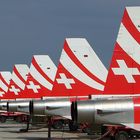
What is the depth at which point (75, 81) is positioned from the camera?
3794 centimetres

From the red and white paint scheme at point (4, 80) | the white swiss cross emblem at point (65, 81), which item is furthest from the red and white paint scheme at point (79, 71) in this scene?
the red and white paint scheme at point (4, 80)

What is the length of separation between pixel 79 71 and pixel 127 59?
1198 cm

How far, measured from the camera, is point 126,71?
26.0 m

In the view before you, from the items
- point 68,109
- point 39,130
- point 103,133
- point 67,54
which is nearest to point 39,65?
point 39,130

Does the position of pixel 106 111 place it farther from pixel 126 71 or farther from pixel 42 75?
pixel 42 75

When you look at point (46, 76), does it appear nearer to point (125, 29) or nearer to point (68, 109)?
point (68, 109)

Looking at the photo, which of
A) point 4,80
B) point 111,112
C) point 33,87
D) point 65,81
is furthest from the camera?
point 4,80

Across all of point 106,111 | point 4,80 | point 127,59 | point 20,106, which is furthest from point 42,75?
point 4,80

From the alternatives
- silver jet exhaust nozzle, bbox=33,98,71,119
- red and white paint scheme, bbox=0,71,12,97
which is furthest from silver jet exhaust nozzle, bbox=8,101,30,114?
red and white paint scheme, bbox=0,71,12,97

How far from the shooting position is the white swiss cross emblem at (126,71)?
2588 centimetres

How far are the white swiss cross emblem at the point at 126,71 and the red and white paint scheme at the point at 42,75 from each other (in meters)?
21.7

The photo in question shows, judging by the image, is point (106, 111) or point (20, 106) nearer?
point (106, 111)

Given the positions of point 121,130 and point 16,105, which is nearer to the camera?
point 121,130

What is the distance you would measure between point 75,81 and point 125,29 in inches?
476
